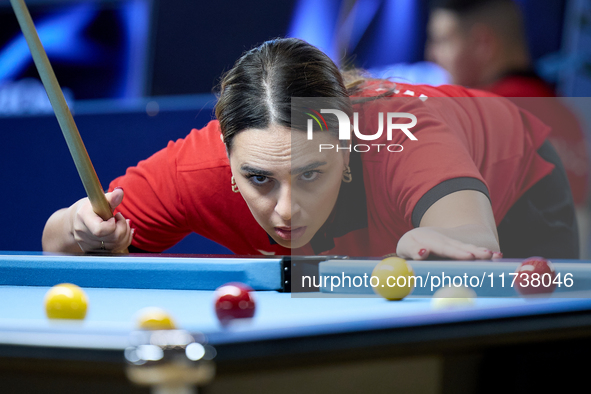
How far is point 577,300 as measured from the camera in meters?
0.87

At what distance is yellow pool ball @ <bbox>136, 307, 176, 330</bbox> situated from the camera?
0.81 meters

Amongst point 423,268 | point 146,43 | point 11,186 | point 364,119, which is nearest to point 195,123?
point 146,43

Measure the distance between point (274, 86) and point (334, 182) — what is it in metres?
0.41

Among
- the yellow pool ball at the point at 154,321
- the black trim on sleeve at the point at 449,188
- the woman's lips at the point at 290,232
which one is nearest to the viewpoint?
the yellow pool ball at the point at 154,321

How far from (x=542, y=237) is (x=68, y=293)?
1.96 metres

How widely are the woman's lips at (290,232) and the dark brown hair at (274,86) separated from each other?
369mm

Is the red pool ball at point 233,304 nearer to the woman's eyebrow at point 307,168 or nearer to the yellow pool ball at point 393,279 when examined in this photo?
the yellow pool ball at point 393,279

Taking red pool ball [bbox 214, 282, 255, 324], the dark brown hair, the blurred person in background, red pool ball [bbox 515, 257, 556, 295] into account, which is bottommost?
red pool ball [bbox 214, 282, 255, 324]

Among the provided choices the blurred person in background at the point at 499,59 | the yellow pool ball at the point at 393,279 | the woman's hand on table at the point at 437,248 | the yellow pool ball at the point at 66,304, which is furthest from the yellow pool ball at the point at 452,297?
the blurred person in background at the point at 499,59

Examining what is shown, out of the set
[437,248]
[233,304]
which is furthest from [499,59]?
[233,304]

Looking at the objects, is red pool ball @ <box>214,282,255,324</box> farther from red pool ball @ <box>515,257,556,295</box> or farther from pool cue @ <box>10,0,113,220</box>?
pool cue @ <box>10,0,113,220</box>

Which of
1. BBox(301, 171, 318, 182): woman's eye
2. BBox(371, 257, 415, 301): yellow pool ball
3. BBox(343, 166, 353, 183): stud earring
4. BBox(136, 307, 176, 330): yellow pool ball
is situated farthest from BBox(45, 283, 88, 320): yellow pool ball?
BBox(343, 166, 353, 183): stud earring

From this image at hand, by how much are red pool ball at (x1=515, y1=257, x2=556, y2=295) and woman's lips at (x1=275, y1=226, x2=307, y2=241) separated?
85 centimetres

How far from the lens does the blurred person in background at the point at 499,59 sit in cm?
349
